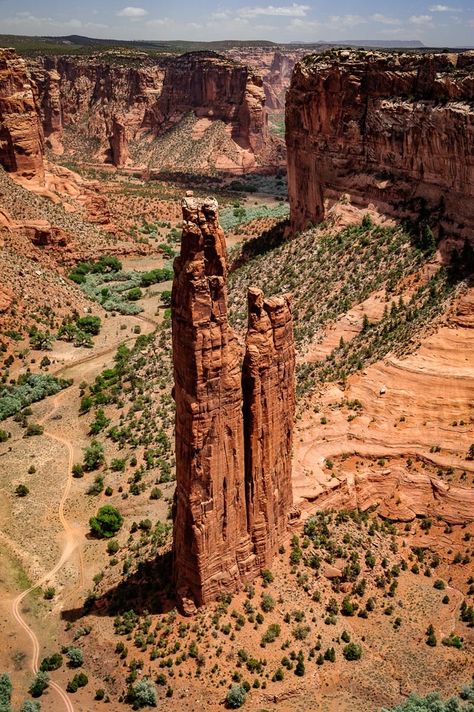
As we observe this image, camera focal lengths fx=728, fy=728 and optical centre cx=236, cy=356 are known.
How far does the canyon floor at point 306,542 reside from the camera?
101 feet

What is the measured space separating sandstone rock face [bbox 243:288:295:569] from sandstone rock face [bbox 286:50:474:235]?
25991 millimetres

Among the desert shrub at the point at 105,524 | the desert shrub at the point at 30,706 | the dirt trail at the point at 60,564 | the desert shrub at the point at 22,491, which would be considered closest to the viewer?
the desert shrub at the point at 30,706

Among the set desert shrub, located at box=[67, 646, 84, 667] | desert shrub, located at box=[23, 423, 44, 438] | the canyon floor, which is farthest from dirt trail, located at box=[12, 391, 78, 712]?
desert shrub, located at box=[67, 646, 84, 667]

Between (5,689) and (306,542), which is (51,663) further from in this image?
(306,542)

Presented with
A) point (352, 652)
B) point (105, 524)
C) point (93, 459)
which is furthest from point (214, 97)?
point (352, 652)

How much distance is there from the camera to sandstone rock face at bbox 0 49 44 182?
9019cm

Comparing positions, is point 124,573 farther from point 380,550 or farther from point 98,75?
point 98,75

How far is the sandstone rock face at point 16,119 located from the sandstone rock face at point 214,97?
80.3 meters

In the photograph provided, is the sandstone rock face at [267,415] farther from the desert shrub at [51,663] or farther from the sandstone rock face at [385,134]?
the sandstone rock face at [385,134]

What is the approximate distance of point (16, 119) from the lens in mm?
90938

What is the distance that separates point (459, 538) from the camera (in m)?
37.5

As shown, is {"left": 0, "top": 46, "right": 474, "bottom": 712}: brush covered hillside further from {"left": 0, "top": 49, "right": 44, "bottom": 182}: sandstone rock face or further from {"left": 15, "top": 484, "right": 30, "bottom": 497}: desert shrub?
{"left": 0, "top": 49, "right": 44, "bottom": 182}: sandstone rock face

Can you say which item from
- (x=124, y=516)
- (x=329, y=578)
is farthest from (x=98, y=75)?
(x=329, y=578)

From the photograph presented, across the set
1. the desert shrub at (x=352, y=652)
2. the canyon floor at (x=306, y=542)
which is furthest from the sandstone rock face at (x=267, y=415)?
the desert shrub at (x=352, y=652)
